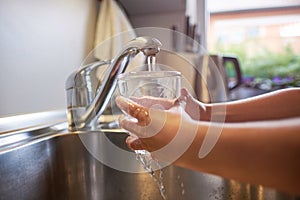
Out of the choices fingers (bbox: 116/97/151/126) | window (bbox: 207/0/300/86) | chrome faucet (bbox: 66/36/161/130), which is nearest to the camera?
fingers (bbox: 116/97/151/126)

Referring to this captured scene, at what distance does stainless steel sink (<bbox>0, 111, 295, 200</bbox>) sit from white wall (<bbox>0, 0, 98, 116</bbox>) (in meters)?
0.09

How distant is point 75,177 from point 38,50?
34 centimetres

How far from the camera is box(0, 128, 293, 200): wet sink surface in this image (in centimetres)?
47

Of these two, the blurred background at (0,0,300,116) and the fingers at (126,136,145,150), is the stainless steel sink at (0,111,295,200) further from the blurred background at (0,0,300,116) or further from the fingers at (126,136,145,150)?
the fingers at (126,136,145,150)

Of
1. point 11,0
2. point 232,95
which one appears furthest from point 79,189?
point 232,95

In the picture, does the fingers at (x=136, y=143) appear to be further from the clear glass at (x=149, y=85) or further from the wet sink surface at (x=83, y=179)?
the wet sink surface at (x=83, y=179)

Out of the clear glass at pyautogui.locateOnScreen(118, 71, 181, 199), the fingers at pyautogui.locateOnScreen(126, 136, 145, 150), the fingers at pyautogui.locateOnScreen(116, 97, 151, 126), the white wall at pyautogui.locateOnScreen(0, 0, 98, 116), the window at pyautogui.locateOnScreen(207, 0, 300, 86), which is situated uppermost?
the window at pyautogui.locateOnScreen(207, 0, 300, 86)

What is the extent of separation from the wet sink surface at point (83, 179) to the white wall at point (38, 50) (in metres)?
0.15

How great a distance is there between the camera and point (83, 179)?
0.58 m

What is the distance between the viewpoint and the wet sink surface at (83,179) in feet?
1.55

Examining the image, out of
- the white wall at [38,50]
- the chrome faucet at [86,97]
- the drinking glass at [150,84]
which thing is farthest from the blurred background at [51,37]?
the drinking glass at [150,84]

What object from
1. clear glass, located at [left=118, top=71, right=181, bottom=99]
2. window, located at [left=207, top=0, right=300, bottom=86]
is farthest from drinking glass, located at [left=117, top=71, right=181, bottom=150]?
window, located at [left=207, top=0, right=300, bottom=86]

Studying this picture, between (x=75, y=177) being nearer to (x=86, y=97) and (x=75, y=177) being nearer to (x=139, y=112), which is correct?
(x=86, y=97)

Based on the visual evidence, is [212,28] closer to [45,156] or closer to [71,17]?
[71,17]
